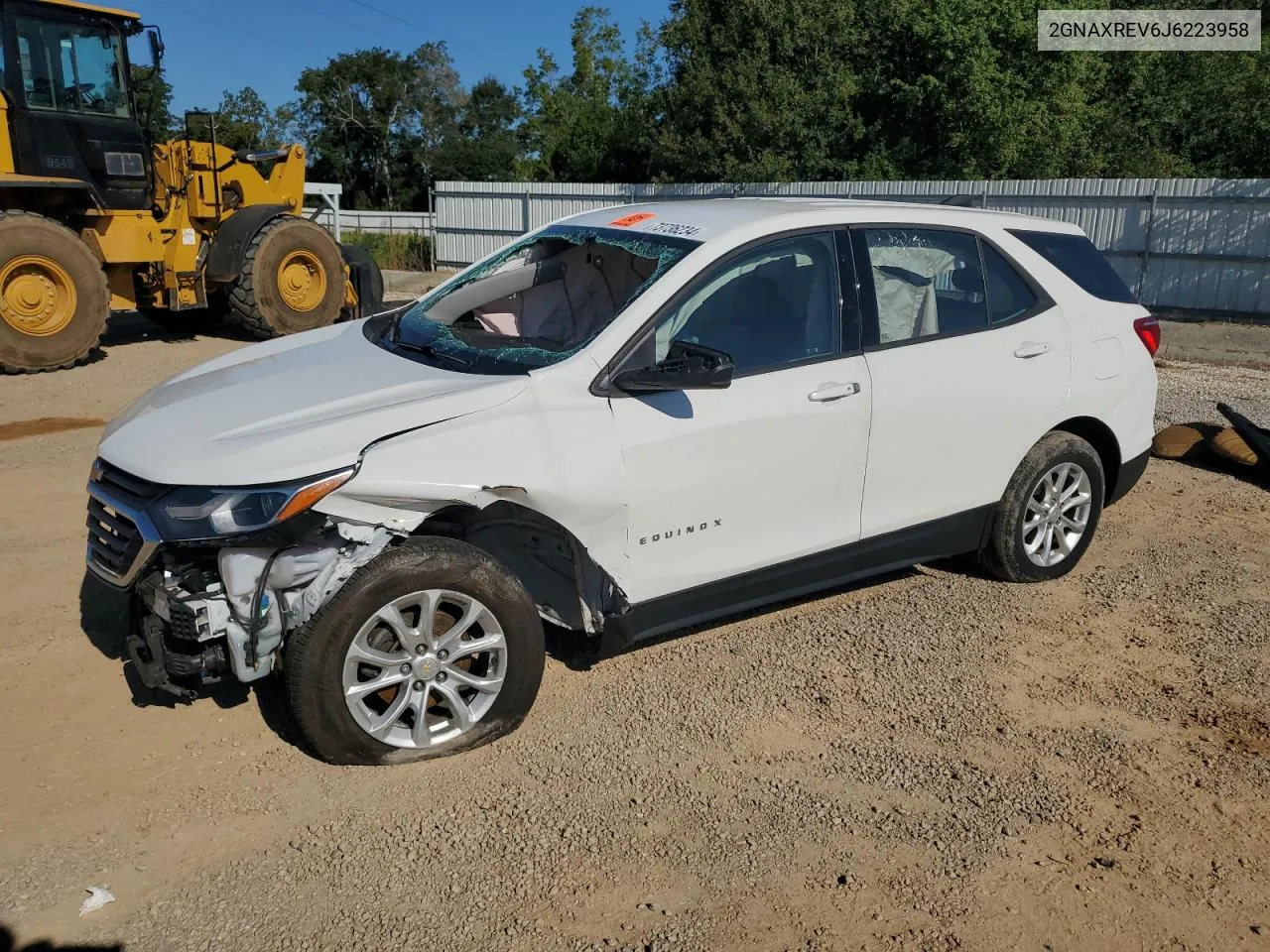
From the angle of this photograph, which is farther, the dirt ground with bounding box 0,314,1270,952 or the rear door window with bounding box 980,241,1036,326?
the rear door window with bounding box 980,241,1036,326

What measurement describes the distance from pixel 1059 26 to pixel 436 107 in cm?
3747

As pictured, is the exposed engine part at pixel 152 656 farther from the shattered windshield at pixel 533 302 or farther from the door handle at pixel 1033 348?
the door handle at pixel 1033 348

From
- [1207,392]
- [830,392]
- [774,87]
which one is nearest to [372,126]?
[774,87]

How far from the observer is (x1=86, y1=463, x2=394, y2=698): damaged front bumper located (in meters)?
3.33

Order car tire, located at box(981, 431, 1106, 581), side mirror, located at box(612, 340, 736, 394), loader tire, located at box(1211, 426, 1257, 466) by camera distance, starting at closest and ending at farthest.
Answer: side mirror, located at box(612, 340, 736, 394), car tire, located at box(981, 431, 1106, 581), loader tire, located at box(1211, 426, 1257, 466)

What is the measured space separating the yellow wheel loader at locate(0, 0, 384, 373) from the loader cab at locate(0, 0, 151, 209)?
0.4 inches

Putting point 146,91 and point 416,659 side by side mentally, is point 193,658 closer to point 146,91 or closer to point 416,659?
point 416,659

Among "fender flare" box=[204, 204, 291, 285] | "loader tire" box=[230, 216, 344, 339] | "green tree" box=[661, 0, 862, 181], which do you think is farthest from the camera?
"green tree" box=[661, 0, 862, 181]

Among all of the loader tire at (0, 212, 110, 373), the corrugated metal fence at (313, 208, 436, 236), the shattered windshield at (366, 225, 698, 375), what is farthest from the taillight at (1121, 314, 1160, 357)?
the corrugated metal fence at (313, 208, 436, 236)

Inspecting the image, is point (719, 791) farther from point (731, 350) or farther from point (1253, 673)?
point (1253, 673)

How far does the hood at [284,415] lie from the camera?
334cm

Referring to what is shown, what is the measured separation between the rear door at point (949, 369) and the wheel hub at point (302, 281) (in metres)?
10.1

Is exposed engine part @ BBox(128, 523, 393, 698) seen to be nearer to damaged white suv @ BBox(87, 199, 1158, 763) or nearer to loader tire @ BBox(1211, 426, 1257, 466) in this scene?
damaged white suv @ BBox(87, 199, 1158, 763)

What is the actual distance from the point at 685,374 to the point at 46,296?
9.62 meters
